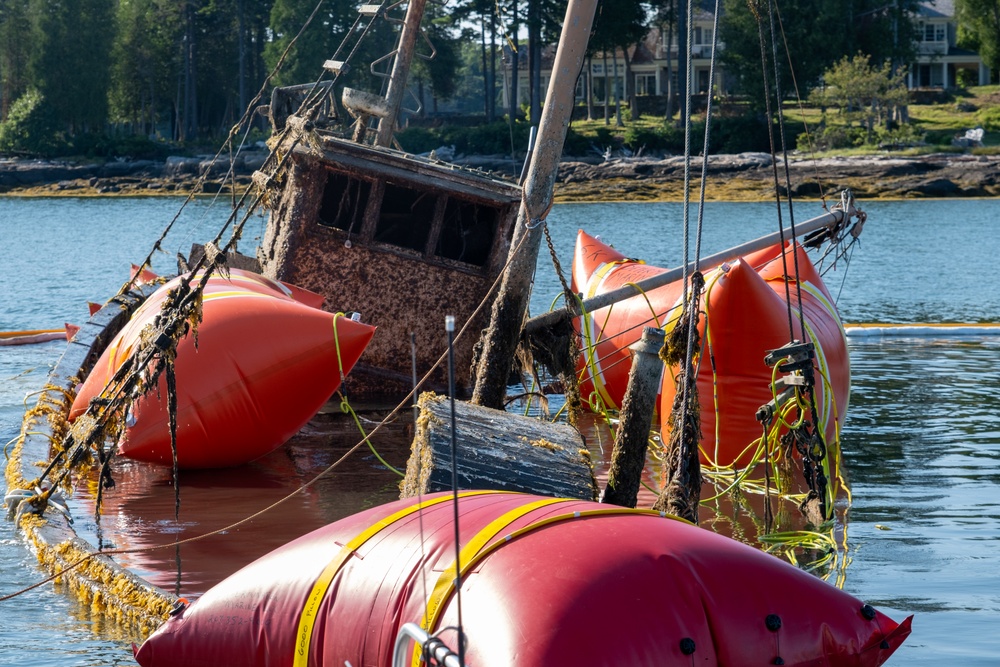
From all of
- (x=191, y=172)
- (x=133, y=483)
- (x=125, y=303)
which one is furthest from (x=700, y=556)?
(x=191, y=172)

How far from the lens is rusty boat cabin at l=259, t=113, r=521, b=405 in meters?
12.9

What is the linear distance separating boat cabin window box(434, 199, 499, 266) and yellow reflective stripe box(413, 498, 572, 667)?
8.19 metres

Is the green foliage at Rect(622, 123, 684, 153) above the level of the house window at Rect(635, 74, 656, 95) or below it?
below

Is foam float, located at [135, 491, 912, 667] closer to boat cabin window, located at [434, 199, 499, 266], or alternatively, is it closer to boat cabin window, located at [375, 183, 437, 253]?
boat cabin window, located at [434, 199, 499, 266]

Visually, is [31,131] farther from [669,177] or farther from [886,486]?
Answer: [886,486]

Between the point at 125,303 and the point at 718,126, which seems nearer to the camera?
the point at 125,303

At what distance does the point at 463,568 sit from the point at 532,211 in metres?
5.26

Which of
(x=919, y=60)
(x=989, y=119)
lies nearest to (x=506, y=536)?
(x=989, y=119)

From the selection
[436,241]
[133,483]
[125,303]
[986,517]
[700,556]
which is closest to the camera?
[700,556]

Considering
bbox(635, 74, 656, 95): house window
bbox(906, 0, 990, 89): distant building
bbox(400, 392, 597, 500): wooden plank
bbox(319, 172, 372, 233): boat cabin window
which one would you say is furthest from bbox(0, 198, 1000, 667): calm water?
bbox(906, 0, 990, 89): distant building

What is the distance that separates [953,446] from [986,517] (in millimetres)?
2518

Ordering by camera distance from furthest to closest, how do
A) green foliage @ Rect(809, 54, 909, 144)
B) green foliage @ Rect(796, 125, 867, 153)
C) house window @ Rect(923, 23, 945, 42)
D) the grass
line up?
house window @ Rect(923, 23, 945, 42), green foliage @ Rect(796, 125, 867, 153), green foliage @ Rect(809, 54, 909, 144), the grass

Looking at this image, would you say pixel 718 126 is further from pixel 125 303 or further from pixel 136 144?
pixel 125 303

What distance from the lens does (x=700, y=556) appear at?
492 centimetres
